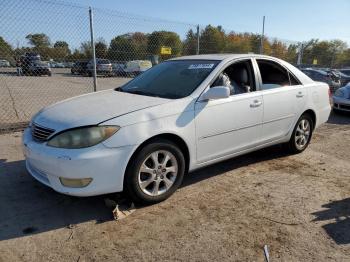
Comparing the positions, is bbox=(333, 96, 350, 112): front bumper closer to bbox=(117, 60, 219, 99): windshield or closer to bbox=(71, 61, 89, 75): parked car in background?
bbox=(117, 60, 219, 99): windshield

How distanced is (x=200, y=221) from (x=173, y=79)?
6.03 ft

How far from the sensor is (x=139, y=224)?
3248mm

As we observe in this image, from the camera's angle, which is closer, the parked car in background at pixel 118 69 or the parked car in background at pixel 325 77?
the parked car in background at pixel 118 69

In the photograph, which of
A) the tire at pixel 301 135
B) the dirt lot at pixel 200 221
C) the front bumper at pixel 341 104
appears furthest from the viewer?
the front bumper at pixel 341 104

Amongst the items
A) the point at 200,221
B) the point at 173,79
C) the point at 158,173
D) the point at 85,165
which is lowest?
the point at 200,221

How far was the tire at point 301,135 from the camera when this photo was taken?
529 cm

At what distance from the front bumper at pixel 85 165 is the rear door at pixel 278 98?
2226mm

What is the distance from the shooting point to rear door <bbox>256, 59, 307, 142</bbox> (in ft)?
15.3

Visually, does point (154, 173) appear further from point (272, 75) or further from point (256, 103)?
point (272, 75)

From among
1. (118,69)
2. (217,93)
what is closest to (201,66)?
(217,93)

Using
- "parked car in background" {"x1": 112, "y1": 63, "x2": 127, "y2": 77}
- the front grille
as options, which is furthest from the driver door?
"parked car in background" {"x1": 112, "y1": 63, "x2": 127, "y2": 77}

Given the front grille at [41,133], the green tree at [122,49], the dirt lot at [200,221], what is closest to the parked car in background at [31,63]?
the green tree at [122,49]

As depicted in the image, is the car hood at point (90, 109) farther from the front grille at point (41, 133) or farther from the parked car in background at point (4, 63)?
A: the parked car in background at point (4, 63)

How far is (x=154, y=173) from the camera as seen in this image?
3.56 meters
